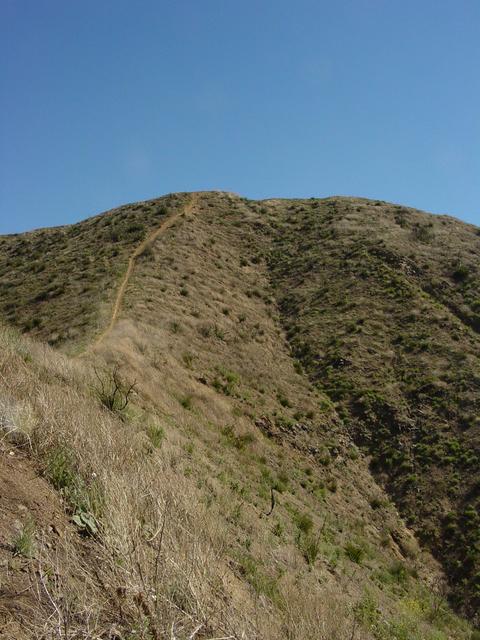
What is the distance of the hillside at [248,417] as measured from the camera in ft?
15.3

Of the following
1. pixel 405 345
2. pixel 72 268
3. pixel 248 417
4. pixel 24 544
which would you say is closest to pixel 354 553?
pixel 248 417

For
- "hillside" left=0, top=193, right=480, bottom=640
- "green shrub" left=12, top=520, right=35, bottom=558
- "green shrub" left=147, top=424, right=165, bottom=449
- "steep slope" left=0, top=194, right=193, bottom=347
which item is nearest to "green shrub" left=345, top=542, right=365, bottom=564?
"hillside" left=0, top=193, right=480, bottom=640

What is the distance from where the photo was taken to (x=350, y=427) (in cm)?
2291

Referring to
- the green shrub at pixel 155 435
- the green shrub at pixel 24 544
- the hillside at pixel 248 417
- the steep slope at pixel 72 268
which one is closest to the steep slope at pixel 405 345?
the hillside at pixel 248 417

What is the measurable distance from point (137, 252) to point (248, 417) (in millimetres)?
16959

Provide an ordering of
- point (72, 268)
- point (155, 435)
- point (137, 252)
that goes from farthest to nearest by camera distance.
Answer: point (137, 252) < point (72, 268) < point (155, 435)

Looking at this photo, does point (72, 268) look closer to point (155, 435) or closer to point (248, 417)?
point (248, 417)

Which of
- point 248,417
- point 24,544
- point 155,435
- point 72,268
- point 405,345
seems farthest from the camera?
point 72,268

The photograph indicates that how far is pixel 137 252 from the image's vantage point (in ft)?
110

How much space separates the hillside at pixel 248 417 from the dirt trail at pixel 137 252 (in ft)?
0.72

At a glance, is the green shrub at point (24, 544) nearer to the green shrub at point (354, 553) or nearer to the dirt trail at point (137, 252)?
the green shrub at point (354, 553)

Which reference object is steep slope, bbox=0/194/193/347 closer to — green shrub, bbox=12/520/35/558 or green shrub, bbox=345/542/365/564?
green shrub, bbox=345/542/365/564

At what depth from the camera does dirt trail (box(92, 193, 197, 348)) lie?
69.2 feet

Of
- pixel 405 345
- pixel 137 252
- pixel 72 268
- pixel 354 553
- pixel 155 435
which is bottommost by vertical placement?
pixel 354 553
